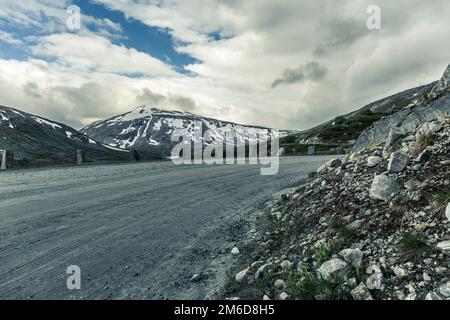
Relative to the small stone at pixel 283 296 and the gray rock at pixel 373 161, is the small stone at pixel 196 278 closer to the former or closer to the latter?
the small stone at pixel 283 296

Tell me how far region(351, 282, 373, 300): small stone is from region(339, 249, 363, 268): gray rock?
464 millimetres

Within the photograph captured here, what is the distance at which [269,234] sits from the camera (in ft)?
25.8

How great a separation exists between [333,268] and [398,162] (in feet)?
10.9

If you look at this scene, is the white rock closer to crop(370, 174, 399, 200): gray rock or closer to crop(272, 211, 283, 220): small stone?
crop(370, 174, 399, 200): gray rock

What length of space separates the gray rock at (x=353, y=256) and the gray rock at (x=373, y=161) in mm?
3640

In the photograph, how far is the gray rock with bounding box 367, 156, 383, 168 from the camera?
763 centimetres

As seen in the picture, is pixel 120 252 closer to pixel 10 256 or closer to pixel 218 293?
pixel 10 256

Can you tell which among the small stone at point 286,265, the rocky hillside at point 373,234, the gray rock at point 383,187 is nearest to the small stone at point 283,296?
the rocky hillside at point 373,234

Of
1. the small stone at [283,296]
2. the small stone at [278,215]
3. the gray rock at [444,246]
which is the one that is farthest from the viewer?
the small stone at [278,215]

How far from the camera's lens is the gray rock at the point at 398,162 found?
6.46 m

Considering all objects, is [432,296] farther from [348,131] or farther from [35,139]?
[35,139]

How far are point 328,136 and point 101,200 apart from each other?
73.7 m

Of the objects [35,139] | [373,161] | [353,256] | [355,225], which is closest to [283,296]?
[353,256]

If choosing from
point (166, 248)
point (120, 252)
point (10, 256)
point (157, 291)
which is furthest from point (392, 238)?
point (10, 256)
